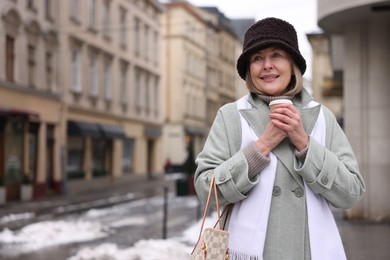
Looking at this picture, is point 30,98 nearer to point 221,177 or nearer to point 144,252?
point 144,252

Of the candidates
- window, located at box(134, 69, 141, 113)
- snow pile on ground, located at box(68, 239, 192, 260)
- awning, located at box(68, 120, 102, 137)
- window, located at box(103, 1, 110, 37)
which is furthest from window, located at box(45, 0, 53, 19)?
snow pile on ground, located at box(68, 239, 192, 260)

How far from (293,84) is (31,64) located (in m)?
25.4

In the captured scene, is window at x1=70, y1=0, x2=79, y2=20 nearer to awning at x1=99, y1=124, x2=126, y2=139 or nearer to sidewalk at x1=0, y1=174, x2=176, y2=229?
awning at x1=99, y1=124, x2=126, y2=139

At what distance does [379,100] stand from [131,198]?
Result: 1412 cm

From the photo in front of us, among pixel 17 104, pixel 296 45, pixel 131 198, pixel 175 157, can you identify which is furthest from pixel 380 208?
pixel 175 157

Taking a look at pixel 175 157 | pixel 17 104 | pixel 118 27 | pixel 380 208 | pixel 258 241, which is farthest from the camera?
pixel 175 157

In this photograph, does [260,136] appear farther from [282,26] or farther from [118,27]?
[118,27]

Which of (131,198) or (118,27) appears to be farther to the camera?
(118,27)

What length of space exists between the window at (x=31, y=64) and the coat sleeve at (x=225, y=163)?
81.8 ft

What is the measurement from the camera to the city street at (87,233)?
36.7 feet

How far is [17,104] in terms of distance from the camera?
25.2m

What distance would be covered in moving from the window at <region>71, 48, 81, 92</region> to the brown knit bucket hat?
97.5 ft

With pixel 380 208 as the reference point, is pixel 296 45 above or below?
above

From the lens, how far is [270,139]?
7.98 feet
